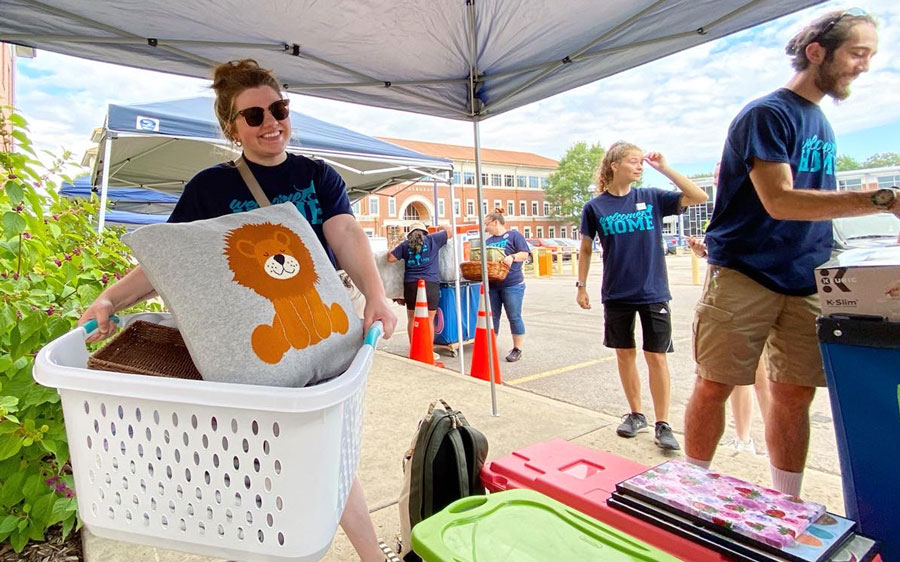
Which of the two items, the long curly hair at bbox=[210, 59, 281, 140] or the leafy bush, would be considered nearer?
the long curly hair at bbox=[210, 59, 281, 140]

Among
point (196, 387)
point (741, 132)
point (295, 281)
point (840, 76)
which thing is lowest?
point (196, 387)

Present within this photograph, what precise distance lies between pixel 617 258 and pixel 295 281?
8.45ft

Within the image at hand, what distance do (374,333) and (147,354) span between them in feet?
1.56

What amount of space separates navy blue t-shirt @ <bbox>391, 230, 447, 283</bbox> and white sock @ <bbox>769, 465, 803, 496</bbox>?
465 centimetres

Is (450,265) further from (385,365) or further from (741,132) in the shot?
(741,132)

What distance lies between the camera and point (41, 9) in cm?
194

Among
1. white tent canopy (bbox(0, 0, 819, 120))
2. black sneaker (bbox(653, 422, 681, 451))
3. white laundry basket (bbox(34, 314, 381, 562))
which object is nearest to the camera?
white laundry basket (bbox(34, 314, 381, 562))

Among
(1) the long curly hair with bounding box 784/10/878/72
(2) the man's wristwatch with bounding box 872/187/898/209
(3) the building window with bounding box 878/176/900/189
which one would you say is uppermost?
A: (1) the long curly hair with bounding box 784/10/878/72

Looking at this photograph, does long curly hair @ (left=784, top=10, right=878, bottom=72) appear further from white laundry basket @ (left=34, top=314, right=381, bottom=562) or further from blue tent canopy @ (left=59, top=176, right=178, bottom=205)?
blue tent canopy @ (left=59, top=176, right=178, bottom=205)

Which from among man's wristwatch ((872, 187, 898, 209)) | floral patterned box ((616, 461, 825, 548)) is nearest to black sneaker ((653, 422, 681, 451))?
floral patterned box ((616, 461, 825, 548))

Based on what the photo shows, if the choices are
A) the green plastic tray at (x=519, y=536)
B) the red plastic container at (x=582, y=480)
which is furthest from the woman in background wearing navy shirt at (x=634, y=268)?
the green plastic tray at (x=519, y=536)

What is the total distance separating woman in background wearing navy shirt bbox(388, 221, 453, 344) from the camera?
6.24 m

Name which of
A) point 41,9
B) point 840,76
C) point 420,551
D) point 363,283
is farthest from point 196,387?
point 840,76

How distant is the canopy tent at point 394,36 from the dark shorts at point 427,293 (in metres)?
3.35
